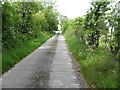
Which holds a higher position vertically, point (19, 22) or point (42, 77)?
point (19, 22)

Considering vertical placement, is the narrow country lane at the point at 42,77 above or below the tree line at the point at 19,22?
below

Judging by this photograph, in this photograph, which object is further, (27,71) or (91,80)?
(27,71)

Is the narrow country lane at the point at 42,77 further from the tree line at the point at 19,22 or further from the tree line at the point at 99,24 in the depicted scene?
the tree line at the point at 19,22

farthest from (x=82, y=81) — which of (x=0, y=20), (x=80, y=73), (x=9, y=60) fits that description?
(x=0, y=20)

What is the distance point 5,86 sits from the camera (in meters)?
10.2

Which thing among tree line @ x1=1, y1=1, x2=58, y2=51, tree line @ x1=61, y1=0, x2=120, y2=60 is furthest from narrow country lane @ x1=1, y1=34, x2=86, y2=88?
tree line @ x1=1, y1=1, x2=58, y2=51

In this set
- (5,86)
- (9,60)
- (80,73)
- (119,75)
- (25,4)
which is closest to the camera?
(119,75)

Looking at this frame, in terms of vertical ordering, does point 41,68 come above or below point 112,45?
below

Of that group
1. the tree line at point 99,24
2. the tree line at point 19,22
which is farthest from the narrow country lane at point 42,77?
Result: the tree line at point 19,22

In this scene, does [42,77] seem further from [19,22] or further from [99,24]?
[19,22]

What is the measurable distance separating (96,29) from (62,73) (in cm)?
555

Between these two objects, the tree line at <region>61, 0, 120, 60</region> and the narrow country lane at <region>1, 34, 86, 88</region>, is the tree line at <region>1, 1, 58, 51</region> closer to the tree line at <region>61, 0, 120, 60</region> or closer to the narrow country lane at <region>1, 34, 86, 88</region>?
the narrow country lane at <region>1, 34, 86, 88</region>

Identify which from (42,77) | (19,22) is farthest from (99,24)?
(19,22)

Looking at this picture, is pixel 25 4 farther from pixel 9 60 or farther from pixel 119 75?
pixel 119 75
